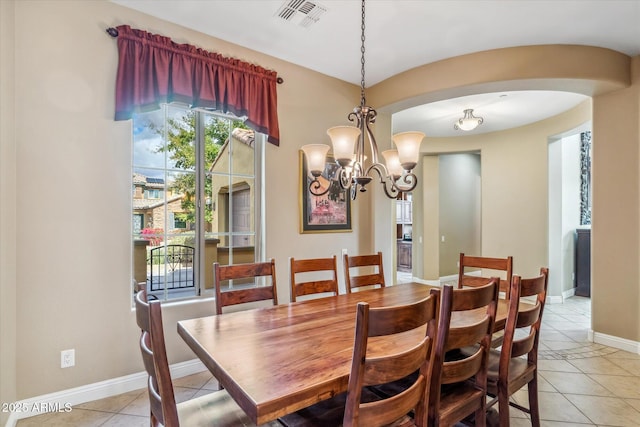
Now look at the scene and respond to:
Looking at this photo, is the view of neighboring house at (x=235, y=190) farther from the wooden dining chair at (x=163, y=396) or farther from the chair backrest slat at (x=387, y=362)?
the chair backrest slat at (x=387, y=362)

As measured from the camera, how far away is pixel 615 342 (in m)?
3.29

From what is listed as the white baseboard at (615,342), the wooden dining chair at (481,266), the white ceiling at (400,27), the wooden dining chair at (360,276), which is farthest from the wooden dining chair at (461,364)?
the white baseboard at (615,342)

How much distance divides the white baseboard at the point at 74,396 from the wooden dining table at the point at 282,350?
1185 mm

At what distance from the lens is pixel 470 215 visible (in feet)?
22.8

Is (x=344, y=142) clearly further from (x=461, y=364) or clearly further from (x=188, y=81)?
(x=188, y=81)

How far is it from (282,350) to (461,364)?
80 centimetres

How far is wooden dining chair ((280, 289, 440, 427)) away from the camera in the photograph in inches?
40.0

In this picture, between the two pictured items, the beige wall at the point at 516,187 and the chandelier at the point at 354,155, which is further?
the beige wall at the point at 516,187

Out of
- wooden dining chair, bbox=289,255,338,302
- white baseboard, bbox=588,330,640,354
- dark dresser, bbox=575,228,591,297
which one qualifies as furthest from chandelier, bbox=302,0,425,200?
dark dresser, bbox=575,228,591,297

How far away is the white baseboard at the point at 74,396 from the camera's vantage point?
2049mm

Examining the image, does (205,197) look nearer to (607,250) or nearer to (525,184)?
(607,250)

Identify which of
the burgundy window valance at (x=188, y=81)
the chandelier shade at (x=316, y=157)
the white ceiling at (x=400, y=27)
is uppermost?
the white ceiling at (x=400, y=27)

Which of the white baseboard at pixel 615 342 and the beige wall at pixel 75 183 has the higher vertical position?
the beige wall at pixel 75 183

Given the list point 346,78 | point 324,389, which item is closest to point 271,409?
point 324,389
